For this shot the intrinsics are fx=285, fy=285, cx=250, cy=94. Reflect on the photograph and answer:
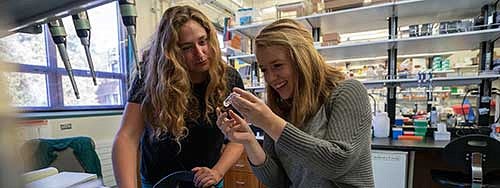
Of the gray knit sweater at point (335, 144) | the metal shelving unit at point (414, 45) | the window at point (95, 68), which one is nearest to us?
the gray knit sweater at point (335, 144)

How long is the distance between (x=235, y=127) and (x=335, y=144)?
0.28m

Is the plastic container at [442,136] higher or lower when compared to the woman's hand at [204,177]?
lower

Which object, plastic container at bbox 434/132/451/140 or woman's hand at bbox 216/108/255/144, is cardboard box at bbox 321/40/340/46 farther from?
woman's hand at bbox 216/108/255/144

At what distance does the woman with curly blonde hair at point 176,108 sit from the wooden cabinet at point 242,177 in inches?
59.4

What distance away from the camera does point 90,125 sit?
2455 millimetres

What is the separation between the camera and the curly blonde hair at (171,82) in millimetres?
900

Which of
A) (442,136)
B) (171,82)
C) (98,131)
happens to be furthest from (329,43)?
(98,131)

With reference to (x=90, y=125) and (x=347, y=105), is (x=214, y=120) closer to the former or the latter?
(x=347, y=105)

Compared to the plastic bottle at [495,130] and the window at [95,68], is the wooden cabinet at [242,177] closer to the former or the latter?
the window at [95,68]

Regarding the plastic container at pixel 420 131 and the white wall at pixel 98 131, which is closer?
the white wall at pixel 98 131

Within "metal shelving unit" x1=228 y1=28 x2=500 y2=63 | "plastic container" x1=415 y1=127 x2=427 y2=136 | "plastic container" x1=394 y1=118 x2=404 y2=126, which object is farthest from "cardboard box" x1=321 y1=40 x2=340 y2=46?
"plastic container" x1=415 y1=127 x2=427 y2=136

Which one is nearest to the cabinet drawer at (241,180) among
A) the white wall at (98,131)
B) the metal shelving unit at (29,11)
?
the white wall at (98,131)

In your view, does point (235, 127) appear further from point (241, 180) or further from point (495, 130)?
point (495, 130)

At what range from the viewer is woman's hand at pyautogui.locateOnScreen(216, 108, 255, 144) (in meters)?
0.83
